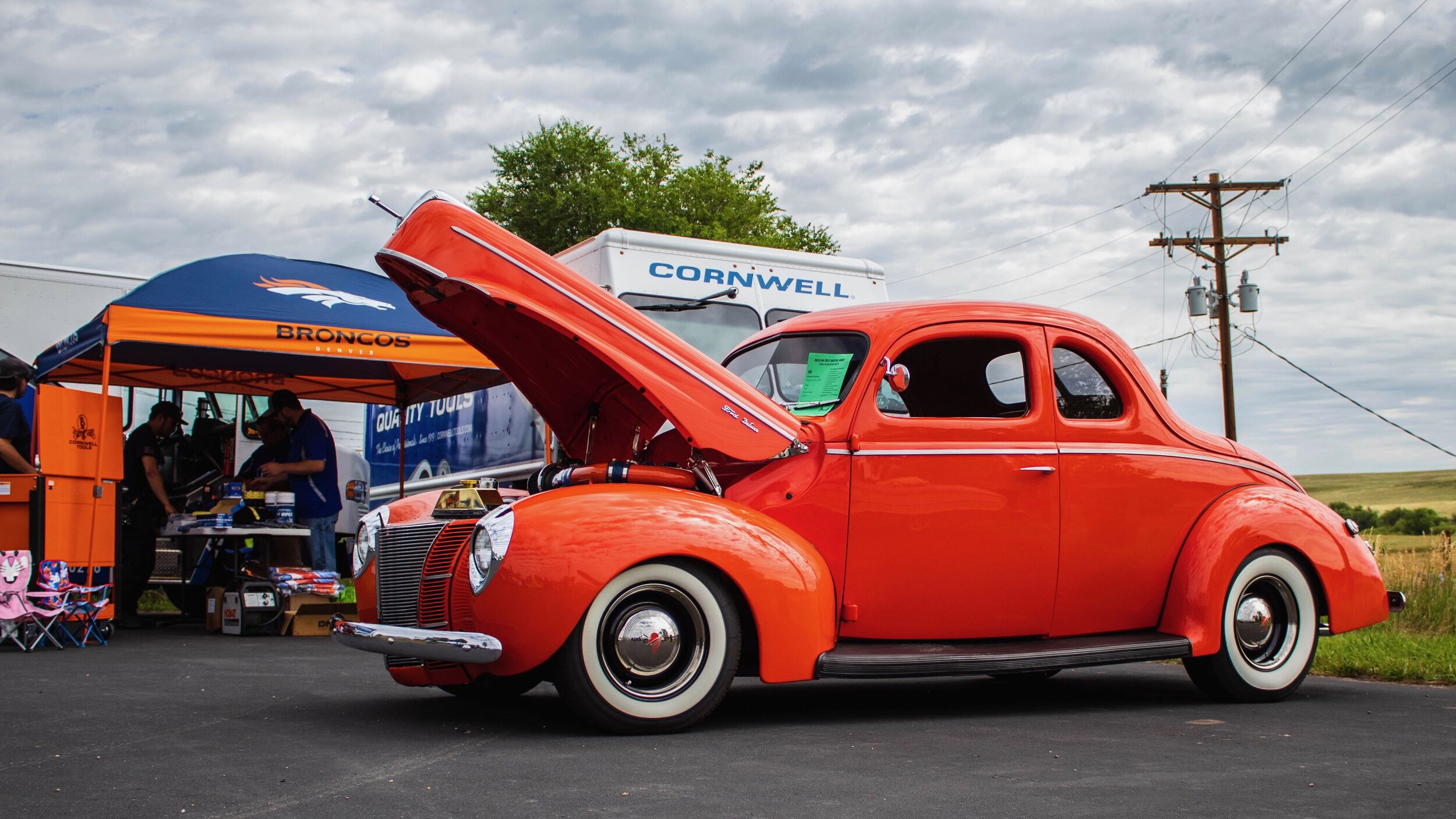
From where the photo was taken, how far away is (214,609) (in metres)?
10.7

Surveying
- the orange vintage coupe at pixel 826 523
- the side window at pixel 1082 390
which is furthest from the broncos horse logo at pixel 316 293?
the side window at pixel 1082 390

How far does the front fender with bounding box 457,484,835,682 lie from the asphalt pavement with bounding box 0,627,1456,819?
381 millimetres

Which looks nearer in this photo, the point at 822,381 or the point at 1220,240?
A: the point at 822,381

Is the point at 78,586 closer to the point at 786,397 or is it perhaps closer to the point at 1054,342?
the point at 786,397

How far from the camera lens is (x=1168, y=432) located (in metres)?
6.21

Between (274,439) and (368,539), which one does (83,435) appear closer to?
(274,439)

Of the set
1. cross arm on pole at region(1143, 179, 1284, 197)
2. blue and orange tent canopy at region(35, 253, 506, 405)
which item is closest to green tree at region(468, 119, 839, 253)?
cross arm on pole at region(1143, 179, 1284, 197)

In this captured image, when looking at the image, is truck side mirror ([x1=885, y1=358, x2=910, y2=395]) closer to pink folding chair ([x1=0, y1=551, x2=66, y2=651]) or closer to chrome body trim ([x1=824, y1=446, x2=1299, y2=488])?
chrome body trim ([x1=824, y1=446, x2=1299, y2=488])

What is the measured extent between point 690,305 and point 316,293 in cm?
313

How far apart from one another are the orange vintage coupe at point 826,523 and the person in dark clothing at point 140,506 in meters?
6.31

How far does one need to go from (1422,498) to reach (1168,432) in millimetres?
36321

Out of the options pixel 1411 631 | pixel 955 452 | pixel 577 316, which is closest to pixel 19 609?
pixel 577 316

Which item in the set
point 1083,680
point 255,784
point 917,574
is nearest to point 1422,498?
point 1083,680

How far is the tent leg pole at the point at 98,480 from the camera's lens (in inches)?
368
